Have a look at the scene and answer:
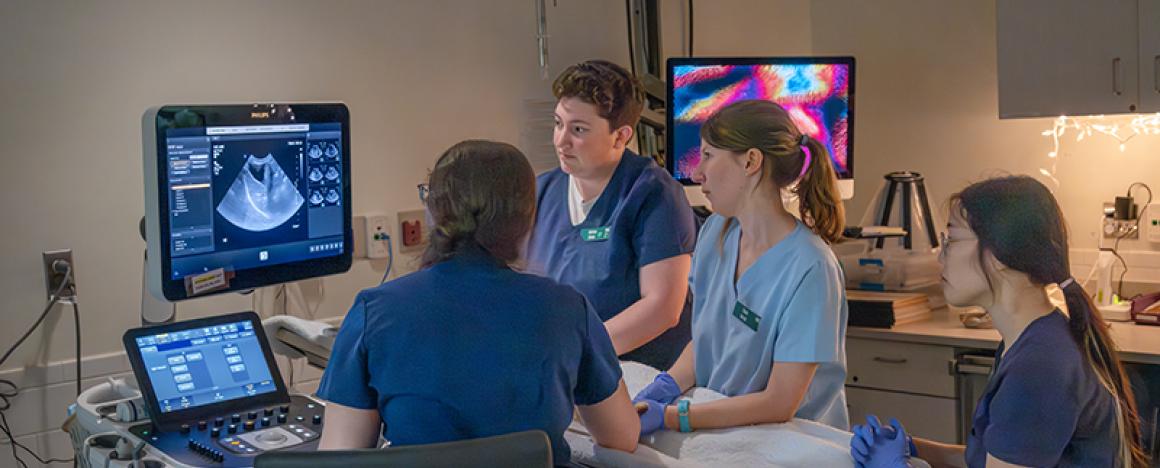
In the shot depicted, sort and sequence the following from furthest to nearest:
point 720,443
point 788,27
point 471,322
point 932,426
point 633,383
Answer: point 788,27 < point 932,426 < point 633,383 < point 720,443 < point 471,322

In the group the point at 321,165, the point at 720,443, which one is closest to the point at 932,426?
the point at 720,443

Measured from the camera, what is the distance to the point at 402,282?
5.26ft

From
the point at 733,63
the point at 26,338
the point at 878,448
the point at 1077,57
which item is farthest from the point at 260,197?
the point at 1077,57

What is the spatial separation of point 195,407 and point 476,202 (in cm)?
75

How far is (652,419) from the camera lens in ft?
6.41

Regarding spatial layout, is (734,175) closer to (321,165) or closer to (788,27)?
(321,165)

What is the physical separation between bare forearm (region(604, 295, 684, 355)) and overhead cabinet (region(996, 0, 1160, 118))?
160 centimetres

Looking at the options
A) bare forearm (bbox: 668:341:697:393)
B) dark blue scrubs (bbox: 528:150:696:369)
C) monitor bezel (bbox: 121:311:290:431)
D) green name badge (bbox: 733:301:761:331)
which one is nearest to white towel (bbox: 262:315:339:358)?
monitor bezel (bbox: 121:311:290:431)

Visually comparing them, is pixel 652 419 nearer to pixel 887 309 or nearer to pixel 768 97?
pixel 887 309

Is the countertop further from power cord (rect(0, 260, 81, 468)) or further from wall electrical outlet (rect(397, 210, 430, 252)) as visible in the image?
power cord (rect(0, 260, 81, 468))

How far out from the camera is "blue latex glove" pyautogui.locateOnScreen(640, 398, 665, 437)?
1954 mm

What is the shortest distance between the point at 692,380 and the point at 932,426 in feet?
4.62

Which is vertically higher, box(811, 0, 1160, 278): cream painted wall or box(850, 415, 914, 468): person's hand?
box(811, 0, 1160, 278): cream painted wall

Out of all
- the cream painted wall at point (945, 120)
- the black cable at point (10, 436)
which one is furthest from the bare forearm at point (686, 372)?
the cream painted wall at point (945, 120)
